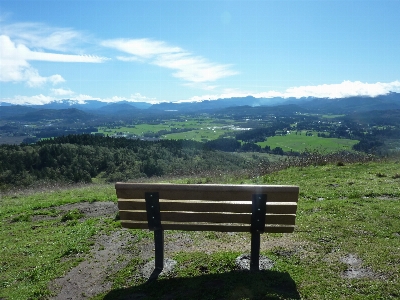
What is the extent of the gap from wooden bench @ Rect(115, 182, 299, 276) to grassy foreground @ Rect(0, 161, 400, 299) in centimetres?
75

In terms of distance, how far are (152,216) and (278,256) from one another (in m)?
2.44

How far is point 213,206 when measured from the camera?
16.5ft

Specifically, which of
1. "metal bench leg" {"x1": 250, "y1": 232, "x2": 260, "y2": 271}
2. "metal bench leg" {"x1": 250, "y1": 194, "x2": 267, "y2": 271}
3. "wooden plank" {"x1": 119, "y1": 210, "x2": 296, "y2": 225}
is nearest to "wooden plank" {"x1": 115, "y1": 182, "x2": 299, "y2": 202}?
"metal bench leg" {"x1": 250, "y1": 194, "x2": 267, "y2": 271}

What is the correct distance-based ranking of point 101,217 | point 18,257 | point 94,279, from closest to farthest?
point 94,279 < point 18,257 < point 101,217

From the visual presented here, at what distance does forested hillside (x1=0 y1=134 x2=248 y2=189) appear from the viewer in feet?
169

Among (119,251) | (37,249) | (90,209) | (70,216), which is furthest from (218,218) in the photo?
(90,209)

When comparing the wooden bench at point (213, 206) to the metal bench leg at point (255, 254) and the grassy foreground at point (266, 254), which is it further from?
the grassy foreground at point (266, 254)

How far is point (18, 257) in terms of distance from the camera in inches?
273

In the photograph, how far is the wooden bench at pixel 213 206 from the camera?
4.90 m

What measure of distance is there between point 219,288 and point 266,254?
1.44 m

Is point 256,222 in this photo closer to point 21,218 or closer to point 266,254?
A: point 266,254

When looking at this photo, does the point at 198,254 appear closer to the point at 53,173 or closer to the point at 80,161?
the point at 53,173

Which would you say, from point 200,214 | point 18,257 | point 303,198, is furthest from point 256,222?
point 303,198

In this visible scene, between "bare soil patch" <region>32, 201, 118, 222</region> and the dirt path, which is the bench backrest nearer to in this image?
the dirt path
